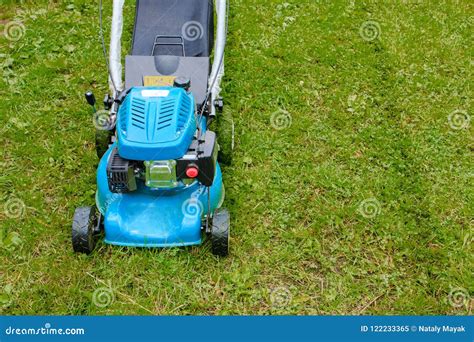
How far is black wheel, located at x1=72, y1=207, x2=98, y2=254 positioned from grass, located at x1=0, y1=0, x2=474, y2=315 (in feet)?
0.42

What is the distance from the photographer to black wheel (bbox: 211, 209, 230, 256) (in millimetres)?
3855

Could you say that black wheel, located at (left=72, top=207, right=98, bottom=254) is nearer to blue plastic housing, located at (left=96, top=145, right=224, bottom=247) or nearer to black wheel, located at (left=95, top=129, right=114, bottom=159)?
blue plastic housing, located at (left=96, top=145, right=224, bottom=247)

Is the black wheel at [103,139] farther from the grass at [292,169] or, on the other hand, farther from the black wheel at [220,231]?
the black wheel at [220,231]

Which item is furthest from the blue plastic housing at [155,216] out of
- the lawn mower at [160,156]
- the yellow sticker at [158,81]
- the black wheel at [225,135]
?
the yellow sticker at [158,81]

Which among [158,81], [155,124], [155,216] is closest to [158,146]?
[155,124]

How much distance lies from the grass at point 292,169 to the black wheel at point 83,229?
13 cm

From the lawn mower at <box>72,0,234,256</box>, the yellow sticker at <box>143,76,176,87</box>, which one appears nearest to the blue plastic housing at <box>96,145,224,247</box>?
the lawn mower at <box>72,0,234,256</box>

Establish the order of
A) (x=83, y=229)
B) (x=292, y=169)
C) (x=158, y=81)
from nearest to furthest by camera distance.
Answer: (x=83, y=229)
(x=158, y=81)
(x=292, y=169)

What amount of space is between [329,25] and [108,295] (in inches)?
154

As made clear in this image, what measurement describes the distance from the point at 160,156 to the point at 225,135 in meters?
1.05

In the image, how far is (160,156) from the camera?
3568mm

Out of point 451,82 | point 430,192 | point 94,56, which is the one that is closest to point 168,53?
point 94,56

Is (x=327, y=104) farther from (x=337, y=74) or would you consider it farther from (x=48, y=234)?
(x=48, y=234)

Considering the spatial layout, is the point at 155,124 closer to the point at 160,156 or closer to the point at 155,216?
the point at 160,156
